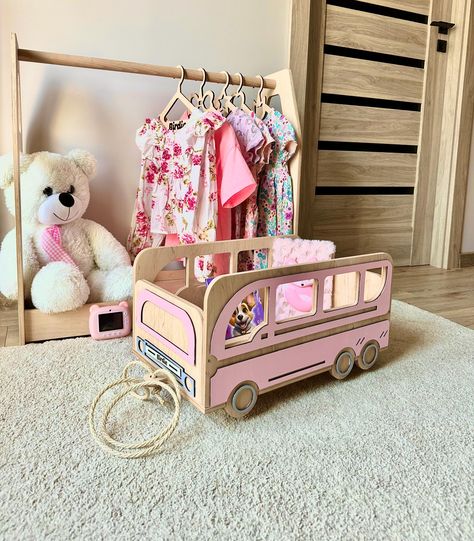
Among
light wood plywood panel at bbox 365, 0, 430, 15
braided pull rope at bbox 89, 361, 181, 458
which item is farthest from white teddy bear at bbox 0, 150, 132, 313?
light wood plywood panel at bbox 365, 0, 430, 15

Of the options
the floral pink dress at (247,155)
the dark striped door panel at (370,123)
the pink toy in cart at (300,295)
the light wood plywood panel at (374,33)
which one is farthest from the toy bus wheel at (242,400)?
the light wood plywood panel at (374,33)

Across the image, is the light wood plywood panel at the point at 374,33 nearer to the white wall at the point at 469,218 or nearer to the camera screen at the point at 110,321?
the white wall at the point at 469,218

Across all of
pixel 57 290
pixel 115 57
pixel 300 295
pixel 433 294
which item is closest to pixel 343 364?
pixel 300 295

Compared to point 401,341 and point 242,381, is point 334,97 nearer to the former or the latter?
→ point 401,341

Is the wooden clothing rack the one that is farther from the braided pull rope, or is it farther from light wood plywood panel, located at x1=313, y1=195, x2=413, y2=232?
A: light wood plywood panel, located at x1=313, y1=195, x2=413, y2=232

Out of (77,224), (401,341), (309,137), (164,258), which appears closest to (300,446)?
(164,258)

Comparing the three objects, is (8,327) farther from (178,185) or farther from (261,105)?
(261,105)

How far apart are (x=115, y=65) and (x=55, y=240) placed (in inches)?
21.5

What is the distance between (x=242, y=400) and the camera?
36.0 inches

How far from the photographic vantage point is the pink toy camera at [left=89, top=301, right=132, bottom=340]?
4.37 ft

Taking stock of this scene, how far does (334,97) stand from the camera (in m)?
2.12

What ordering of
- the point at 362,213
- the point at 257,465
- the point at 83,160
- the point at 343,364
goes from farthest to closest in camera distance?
1. the point at 362,213
2. the point at 83,160
3. the point at 343,364
4. the point at 257,465

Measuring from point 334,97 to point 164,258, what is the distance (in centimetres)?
134

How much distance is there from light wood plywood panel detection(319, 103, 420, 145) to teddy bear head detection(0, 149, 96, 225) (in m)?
1.15
